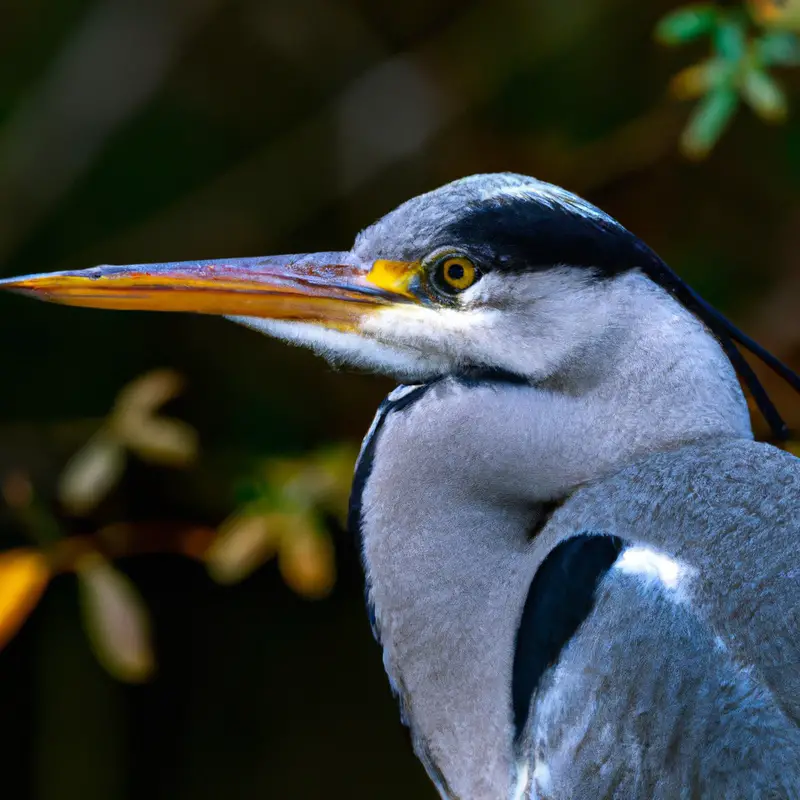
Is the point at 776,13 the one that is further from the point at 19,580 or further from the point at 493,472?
the point at 19,580

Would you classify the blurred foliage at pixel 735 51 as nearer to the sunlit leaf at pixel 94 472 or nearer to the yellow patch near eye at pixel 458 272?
the yellow patch near eye at pixel 458 272

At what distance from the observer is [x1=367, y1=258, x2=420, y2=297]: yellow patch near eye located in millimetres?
1479

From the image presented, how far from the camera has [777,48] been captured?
1.74m

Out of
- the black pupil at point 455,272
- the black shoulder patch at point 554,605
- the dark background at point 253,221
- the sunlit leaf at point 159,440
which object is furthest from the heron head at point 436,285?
the dark background at point 253,221

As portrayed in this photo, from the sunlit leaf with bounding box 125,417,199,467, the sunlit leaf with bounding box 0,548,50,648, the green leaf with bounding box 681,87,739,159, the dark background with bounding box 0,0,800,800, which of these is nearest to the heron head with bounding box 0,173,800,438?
the green leaf with bounding box 681,87,739,159

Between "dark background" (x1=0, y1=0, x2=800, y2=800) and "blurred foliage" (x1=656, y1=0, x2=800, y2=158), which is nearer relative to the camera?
"blurred foliage" (x1=656, y1=0, x2=800, y2=158)

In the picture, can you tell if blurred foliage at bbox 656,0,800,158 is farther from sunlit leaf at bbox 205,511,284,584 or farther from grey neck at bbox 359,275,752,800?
sunlit leaf at bbox 205,511,284,584

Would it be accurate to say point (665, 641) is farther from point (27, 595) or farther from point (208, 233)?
point (208, 233)

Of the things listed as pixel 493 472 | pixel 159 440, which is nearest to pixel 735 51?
pixel 493 472

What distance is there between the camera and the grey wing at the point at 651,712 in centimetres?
119

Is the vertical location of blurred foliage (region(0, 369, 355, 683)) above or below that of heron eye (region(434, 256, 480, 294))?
below

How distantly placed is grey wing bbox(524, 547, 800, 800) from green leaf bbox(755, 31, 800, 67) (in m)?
0.86

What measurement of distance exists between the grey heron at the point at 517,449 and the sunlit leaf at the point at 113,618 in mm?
826

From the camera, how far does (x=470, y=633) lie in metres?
1.40
